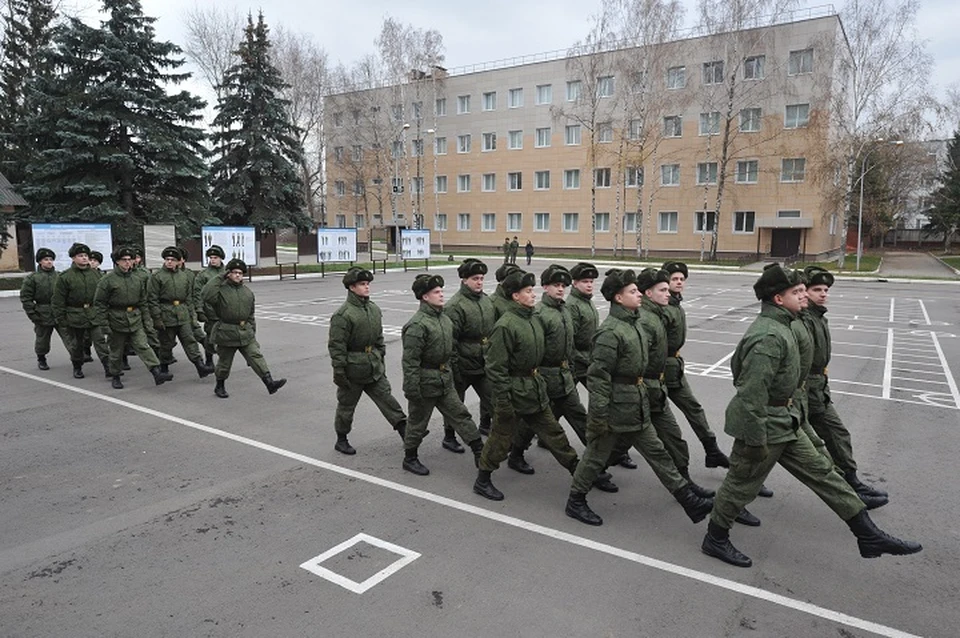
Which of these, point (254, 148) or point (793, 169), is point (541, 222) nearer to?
A: point (793, 169)

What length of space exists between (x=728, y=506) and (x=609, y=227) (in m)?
44.9

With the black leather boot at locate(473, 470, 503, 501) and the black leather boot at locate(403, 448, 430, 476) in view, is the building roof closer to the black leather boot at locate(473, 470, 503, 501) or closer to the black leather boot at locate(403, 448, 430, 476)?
the black leather boot at locate(403, 448, 430, 476)

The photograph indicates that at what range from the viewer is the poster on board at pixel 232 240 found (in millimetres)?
25438

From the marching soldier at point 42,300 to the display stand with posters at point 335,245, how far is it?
18.1m

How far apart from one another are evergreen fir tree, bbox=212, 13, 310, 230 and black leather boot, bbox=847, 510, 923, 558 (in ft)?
106

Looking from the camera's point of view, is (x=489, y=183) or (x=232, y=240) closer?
(x=232, y=240)

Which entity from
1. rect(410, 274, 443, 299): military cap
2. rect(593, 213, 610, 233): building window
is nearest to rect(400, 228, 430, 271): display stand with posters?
rect(593, 213, 610, 233): building window

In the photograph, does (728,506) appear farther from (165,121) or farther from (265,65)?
(265,65)

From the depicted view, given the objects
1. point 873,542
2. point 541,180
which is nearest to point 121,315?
point 873,542

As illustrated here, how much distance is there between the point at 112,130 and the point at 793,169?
1460 inches

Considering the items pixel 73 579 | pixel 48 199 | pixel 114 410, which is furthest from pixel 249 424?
pixel 48 199

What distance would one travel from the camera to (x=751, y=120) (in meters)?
40.7

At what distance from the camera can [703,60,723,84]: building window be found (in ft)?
134

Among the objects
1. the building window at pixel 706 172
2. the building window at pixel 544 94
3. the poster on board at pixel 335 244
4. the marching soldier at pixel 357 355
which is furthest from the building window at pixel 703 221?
the marching soldier at pixel 357 355
